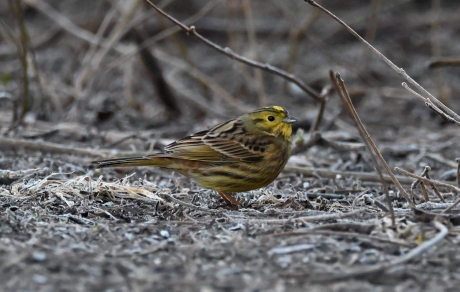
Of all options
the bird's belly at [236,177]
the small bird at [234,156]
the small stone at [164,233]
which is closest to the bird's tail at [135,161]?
the small bird at [234,156]

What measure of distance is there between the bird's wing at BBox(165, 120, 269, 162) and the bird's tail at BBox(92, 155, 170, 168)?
101 mm

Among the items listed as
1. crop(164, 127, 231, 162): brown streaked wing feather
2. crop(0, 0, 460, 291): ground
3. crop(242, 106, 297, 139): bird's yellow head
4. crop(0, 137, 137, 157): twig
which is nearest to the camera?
crop(0, 0, 460, 291): ground

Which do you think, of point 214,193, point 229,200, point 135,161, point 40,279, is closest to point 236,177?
point 229,200

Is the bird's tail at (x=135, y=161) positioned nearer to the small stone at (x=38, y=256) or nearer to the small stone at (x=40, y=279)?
the small stone at (x=38, y=256)

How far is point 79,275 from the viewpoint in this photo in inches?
124

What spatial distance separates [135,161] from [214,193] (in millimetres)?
858

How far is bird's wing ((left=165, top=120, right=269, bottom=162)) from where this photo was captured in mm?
5133

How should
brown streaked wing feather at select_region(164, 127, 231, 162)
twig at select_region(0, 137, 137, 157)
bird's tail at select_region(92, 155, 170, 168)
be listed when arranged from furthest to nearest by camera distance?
twig at select_region(0, 137, 137, 157) < brown streaked wing feather at select_region(164, 127, 231, 162) < bird's tail at select_region(92, 155, 170, 168)

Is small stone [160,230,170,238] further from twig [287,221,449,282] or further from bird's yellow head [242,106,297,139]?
bird's yellow head [242,106,297,139]

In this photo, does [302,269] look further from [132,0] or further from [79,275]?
[132,0]

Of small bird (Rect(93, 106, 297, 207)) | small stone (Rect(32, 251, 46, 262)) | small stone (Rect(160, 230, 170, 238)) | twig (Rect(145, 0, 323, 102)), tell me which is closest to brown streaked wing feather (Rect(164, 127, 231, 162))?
small bird (Rect(93, 106, 297, 207))

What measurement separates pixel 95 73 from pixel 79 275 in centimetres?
532

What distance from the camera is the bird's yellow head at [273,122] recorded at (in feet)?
17.5

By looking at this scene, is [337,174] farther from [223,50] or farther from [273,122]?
[223,50]
